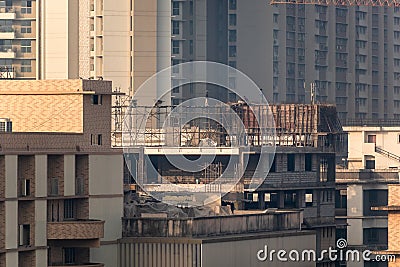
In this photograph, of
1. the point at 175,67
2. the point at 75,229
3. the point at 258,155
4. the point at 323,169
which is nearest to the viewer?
the point at 75,229

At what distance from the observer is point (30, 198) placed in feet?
220

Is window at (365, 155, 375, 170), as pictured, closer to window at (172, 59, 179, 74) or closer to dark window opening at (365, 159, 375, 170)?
dark window opening at (365, 159, 375, 170)

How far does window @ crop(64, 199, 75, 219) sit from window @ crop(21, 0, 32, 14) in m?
66.9

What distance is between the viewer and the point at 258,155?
97812 mm

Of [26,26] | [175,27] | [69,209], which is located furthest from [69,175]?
[175,27]

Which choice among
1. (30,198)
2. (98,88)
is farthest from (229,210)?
(30,198)

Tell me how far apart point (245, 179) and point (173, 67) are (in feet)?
155

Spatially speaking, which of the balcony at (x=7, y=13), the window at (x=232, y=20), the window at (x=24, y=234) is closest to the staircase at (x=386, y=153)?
the balcony at (x=7, y=13)

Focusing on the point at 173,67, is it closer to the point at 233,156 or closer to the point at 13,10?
the point at 13,10

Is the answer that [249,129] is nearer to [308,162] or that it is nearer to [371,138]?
[308,162]

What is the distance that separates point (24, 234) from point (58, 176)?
3.02 m

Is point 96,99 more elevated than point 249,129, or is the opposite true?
point 96,99

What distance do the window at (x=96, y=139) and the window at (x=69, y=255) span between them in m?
4.54

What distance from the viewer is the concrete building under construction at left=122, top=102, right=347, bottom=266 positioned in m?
96.1
